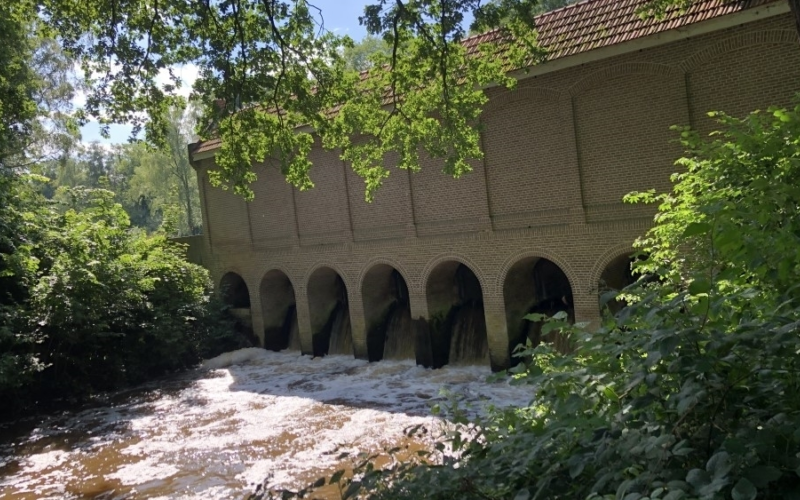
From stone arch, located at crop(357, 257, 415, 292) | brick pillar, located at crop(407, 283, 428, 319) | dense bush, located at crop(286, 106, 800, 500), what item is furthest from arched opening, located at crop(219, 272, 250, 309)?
dense bush, located at crop(286, 106, 800, 500)

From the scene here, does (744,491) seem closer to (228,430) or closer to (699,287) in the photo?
(699,287)

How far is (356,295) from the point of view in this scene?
58.9 ft

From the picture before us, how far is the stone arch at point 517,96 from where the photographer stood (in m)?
13.5

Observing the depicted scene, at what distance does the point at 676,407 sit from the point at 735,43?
35.5 ft

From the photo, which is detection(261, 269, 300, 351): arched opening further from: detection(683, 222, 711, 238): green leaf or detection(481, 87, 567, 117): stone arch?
detection(683, 222, 711, 238): green leaf

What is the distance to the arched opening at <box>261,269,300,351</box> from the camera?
68.8 feet

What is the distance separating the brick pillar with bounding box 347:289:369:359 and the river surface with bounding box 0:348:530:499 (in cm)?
40

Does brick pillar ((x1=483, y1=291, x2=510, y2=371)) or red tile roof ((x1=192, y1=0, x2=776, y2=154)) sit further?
brick pillar ((x1=483, y1=291, x2=510, y2=371))

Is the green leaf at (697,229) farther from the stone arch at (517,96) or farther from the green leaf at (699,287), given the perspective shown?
the stone arch at (517,96)

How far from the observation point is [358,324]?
1805cm

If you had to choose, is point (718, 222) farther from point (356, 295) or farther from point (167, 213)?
point (167, 213)

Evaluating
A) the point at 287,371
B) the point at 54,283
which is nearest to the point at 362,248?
the point at 287,371

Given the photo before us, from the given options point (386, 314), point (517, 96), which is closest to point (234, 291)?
point (386, 314)

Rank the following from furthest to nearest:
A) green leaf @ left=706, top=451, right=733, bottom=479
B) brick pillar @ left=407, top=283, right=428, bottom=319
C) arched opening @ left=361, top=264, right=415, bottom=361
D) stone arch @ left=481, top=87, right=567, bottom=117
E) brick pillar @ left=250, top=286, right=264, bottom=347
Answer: brick pillar @ left=250, top=286, right=264, bottom=347 < arched opening @ left=361, top=264, right=415, bottom=361 < brick pillar @ left=407, top=283, right=428, bottom=319 < stone arch @ left=481, top=87, right=567, bottom=117 < green leaf @ left=706, top=451, right=733, bottom=479
